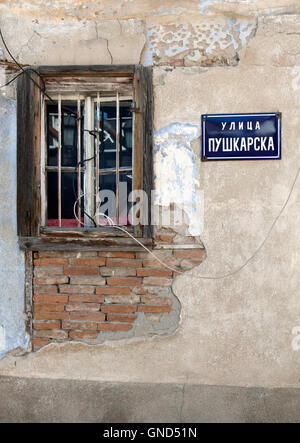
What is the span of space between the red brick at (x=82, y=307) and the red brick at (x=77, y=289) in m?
0.10

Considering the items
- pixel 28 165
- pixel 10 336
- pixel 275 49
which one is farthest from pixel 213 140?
pixel 10 336

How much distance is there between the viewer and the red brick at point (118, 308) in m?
3.34

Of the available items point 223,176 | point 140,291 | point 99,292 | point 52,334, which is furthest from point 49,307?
point 223,176

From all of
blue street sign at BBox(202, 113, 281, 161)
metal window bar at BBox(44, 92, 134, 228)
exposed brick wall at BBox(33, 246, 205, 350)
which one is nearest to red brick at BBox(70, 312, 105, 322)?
exposed brick wall at BBox(33, 246, 205, 350)

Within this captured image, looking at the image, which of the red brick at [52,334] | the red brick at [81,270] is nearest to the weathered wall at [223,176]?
the red brick at [52,334]

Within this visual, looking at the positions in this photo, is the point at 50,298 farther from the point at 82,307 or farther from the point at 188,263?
the point at 188,263

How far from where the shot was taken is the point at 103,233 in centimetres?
333

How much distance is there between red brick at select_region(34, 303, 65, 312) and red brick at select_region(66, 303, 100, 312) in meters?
0.06

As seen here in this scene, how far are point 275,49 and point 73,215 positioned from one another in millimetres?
2027

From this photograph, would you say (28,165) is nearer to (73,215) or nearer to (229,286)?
(73,215)

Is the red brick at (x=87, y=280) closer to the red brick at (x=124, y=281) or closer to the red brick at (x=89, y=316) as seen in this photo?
the red brick at (x=124, y=281)

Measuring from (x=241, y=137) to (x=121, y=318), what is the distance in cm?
167

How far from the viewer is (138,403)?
3326 mm

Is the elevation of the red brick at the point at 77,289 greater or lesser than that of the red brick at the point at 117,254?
lesser
